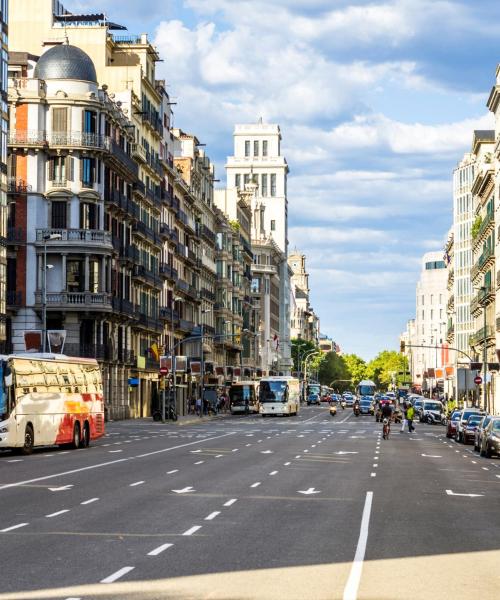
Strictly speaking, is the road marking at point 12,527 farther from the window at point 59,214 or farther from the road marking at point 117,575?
the window at point 59,214

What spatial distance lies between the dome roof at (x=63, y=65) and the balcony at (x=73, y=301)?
529 inches

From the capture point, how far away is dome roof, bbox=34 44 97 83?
80.9 meters

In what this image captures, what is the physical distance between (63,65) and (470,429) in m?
37.4

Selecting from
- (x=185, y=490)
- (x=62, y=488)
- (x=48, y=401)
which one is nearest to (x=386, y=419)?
(x=48, y=401)

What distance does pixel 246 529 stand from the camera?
62.8 ft

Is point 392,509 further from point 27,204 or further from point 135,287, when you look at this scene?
point 135,287

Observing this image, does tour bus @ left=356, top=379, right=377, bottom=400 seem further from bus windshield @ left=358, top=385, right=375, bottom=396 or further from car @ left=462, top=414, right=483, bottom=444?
car @ left=462, top=414, right=483, bottom=444

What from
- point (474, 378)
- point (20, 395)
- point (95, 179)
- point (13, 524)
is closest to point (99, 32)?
point (95, 179)

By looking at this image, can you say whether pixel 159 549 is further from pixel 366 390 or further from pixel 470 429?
pixel 366 390

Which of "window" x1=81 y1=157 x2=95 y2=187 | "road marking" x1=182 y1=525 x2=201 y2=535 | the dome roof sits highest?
the dome roof

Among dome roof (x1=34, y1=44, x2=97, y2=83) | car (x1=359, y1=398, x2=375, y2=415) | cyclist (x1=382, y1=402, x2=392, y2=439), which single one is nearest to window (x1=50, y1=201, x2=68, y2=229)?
dome roof (x1=34, y1=44, x2=97, y2=83)

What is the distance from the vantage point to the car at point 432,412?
3848 inches

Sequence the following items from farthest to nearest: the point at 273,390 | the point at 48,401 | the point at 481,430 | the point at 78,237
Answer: the point at 273,390 → the point at 78,237 → the point at 481,430 → the point at 48,401

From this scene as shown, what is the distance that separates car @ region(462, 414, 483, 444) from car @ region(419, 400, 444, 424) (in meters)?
38.4
